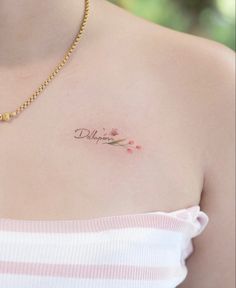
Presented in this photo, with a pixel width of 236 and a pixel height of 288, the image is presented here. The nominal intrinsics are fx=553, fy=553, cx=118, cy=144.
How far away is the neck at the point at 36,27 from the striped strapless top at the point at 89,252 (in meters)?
0.24

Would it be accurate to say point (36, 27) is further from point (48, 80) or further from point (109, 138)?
point (109, 138)

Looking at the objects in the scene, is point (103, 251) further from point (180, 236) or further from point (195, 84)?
point (195, 84)

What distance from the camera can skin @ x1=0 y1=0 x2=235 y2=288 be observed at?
2.31 feet

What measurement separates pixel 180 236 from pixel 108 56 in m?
0.27

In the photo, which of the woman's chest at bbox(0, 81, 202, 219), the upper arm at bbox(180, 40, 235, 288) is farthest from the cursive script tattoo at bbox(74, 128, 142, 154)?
the upper arm at bbox(180, 40, 235, 288)

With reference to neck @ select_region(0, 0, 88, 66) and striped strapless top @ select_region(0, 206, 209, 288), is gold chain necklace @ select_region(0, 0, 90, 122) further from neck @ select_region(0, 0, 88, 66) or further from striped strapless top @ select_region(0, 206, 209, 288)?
striped strapless top @ select_region(0, 206, 209, 288)

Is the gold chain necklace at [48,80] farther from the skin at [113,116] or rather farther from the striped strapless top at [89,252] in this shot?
the striped strapless top at [89,252]

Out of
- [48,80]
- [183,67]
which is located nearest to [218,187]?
[183,67]

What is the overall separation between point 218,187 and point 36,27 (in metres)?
0.34

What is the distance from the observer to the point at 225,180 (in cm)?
80

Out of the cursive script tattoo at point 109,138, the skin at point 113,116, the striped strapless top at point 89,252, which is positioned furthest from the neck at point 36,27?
the striped strapless top at point 89,252

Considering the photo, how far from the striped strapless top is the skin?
0.8 inches

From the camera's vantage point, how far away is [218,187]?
799 mm

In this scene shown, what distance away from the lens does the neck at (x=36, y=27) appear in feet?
2.43
